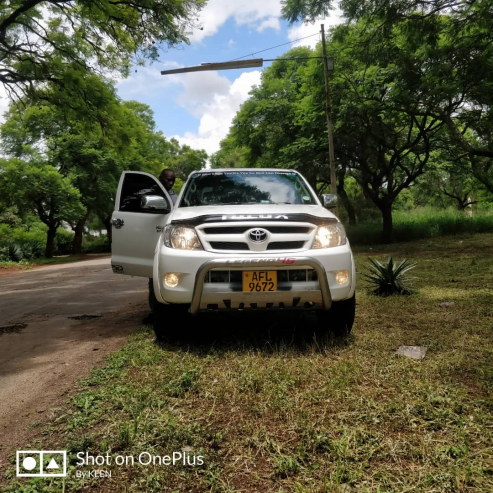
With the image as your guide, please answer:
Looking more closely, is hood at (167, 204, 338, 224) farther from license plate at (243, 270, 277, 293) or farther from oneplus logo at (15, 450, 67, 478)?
oneplus logo at (15, 450, 67, 478)

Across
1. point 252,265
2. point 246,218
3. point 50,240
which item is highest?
point 246,218

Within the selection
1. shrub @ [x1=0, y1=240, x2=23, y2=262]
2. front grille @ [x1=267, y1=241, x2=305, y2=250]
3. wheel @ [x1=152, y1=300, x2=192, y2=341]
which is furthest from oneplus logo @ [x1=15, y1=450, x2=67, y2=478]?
shrub @ [x1=0, y1=240, x2=23, y2=262]

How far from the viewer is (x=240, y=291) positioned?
3336 mm

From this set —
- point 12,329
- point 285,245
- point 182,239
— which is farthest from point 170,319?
point 12,329

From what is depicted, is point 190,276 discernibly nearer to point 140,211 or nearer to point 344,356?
point 344,356

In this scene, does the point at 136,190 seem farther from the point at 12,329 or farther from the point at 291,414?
the point at 291,414

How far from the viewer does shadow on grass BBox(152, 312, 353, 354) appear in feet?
11.7

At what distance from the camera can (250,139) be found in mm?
21609

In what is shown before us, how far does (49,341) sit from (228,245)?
244 cm

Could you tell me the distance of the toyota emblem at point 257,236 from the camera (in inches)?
135

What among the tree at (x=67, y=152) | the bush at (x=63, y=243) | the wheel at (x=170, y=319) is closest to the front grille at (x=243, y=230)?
the wheel at (x=170, y=319)

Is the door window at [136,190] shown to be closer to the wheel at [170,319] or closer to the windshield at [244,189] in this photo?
the windshield at [244,189]

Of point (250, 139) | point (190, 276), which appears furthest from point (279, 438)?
point (250, 139)

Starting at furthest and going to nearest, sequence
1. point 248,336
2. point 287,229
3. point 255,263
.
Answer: point 248,336
point 287,229
point 255,263
